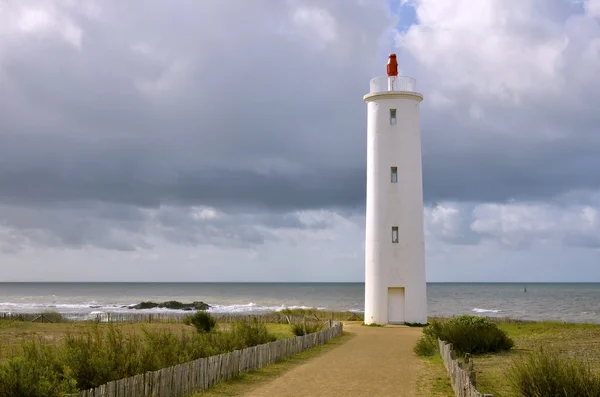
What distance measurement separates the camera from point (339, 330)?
23281 millimetres

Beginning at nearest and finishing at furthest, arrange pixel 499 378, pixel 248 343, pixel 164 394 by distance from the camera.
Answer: pixel 164 394, pixel 499 378, pixel 248 343

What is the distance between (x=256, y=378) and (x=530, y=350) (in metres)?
7.98

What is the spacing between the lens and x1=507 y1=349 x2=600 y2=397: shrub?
904 cm

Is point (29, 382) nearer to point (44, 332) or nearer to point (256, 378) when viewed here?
point (256, 378)

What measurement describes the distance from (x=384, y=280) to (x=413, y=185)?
A: 4096 millimetres

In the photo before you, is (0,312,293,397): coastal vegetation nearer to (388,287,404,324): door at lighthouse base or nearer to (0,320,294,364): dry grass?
(0,320,294,364): dry grass

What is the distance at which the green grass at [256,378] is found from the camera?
11.6 metres

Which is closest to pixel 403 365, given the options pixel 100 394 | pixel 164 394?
pixel 164 394

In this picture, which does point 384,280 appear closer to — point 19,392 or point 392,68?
point 392,68

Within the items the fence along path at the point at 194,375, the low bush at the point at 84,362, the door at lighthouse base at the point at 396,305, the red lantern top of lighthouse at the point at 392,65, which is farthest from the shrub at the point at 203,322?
the red lantern top of lighthouse at the point at 392,65

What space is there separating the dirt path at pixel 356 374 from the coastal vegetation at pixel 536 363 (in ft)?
3.14

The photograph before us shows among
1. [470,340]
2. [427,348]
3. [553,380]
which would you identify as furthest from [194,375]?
[470,340]

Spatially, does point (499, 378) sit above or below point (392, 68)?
below

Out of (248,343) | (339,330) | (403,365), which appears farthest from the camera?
(339,330)
